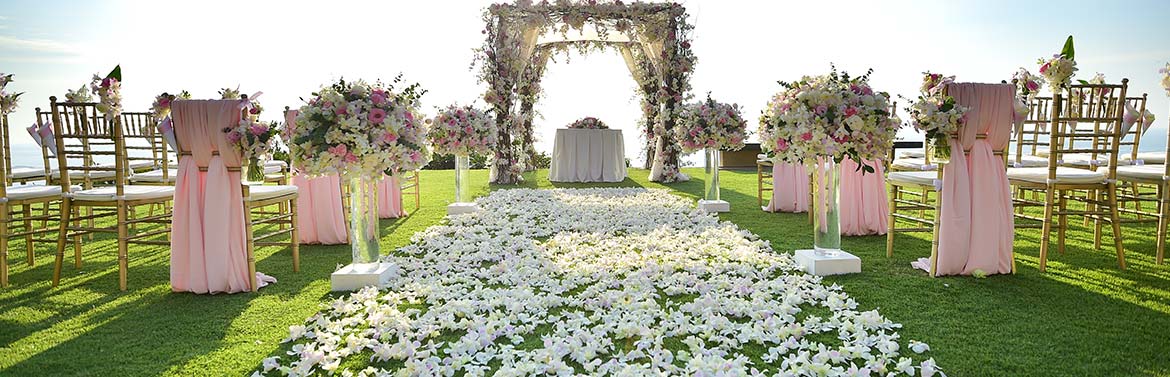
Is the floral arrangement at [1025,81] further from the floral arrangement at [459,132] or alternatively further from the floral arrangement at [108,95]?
the floral arrangement at [108,95]

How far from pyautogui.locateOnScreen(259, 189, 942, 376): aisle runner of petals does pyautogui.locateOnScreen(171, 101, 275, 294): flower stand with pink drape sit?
861 millimetres

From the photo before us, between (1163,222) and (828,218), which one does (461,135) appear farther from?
(1163,222)

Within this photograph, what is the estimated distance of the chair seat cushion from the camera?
4.39 metres

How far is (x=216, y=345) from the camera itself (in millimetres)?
2977

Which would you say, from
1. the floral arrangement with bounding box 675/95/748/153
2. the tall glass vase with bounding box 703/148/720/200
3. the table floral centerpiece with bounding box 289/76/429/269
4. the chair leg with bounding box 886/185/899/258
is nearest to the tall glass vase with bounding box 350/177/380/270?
the table floral centerpiece with bounding box 289/76/429/269

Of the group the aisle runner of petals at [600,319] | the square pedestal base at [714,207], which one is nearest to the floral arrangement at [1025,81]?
the aisle runner of petals at [600,319]

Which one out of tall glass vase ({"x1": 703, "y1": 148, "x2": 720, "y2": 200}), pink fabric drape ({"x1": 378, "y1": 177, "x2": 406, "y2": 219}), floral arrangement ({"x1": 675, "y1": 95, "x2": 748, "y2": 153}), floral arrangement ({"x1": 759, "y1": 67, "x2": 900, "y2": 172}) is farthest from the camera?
tall glass vase ({"x1": 703, "y1": 148, "x2": 720, "y2": 200})

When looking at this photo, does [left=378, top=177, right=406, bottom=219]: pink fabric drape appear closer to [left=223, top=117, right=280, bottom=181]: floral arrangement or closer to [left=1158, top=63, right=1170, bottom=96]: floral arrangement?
[left=223, top=117, right=280, bottom=181]: floral arrangement

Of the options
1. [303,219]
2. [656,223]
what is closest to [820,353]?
[656,223]

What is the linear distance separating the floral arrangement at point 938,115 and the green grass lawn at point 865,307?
2.88 ft

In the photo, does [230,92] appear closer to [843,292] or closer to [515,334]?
[515,334]

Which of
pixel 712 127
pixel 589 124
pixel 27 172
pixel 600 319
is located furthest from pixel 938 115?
pixel 589 124

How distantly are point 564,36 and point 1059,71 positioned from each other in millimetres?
8591

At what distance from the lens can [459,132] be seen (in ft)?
24.8
